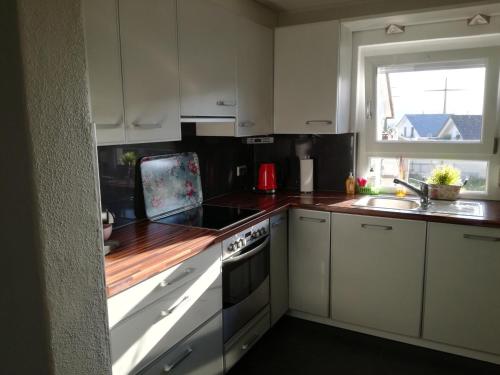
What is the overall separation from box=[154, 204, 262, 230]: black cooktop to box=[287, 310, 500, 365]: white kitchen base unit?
3.13ft

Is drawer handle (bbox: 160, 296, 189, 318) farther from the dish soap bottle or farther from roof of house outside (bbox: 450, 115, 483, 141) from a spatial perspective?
roof of house outside (bbox: 450, 115, 483, 141)

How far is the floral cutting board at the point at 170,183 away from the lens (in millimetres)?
2342

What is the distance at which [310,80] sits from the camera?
288 centimetres

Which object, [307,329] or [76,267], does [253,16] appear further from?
[76,267]

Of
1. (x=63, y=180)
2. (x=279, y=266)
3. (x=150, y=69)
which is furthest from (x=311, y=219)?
(x=63, y=180)

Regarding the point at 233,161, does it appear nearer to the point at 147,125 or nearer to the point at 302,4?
the point at 302,4

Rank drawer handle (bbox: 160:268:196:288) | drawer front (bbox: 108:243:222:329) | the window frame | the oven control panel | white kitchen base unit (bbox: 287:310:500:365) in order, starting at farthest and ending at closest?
1. the window frame
2. white kitchen base unit (bbox: 287:310:500:365)
3. the oven control panel
4. drawer handle (bbox: 160:268:196:288)
5. drawer front (bbox: 108:243:222:329)

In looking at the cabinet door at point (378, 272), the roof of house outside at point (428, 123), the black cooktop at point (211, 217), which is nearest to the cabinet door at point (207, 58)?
the black cooktop at point (211, 217)

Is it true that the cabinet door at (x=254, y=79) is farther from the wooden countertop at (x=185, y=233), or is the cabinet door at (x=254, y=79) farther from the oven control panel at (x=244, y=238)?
the oven control panel at (x=244, y=238)

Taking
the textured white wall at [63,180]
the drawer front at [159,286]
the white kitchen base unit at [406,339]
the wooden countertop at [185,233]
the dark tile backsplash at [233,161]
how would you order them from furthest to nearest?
1. the white kitchen base unit at [406,339]
2. the dark tile backsplash at [233,161]
3. the wooden countertop at [185,233]
4. the drawer front at [159,286]
5. the textured white wall at [63,180]

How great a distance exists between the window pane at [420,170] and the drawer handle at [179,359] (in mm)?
1932

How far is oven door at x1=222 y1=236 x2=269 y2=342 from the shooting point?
215 centimetres

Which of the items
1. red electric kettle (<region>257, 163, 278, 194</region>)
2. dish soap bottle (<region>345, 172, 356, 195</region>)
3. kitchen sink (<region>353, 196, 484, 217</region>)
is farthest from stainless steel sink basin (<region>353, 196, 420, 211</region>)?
red electric kettle (<region>257, 163, 278, 194</region>)

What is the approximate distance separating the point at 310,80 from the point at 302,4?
0.51 m
